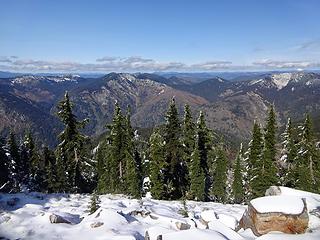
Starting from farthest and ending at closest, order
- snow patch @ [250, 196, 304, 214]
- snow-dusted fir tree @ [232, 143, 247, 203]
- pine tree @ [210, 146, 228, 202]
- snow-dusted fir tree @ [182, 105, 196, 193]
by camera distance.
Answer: snow-dusted fir tree @ [232, 143, 247, 203], pine tree @ [210, 146, 228, 202], snow-dusted fir tree @ [182, 105, 196, 193], snow patch @ [250, 196, 304, 214]

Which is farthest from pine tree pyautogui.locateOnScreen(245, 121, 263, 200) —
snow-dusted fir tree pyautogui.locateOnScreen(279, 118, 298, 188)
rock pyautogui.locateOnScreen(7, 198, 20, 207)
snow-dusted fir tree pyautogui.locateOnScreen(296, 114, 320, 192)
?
rock pyautogui.locateOnScreen(7, 198, 20, 207)

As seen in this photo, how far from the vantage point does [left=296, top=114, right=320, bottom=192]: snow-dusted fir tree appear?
50812 millimetres

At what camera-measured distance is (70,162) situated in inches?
1890

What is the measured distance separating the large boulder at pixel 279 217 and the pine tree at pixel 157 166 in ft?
93.7

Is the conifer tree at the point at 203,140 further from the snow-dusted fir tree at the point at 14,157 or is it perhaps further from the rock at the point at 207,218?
the rock at the point at 207,218

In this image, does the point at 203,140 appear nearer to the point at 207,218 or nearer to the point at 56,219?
the point at 207,218

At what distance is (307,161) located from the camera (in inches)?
2063

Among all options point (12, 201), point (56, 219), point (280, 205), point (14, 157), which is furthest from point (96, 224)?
point (14, 157)

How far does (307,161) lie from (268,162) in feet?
19.5

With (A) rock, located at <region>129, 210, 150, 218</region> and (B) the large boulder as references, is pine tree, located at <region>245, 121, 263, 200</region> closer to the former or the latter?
(A) rock, located at <region>129, 210, 150, 218</region>

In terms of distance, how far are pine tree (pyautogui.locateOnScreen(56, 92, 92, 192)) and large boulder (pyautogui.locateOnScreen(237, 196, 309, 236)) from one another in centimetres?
3147

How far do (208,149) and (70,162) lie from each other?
1855 centimetres

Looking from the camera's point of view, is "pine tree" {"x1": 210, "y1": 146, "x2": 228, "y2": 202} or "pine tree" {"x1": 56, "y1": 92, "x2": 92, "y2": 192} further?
"pine tree" {"x1": 210, "y1": 146, "x2": 228, "y2": 202}

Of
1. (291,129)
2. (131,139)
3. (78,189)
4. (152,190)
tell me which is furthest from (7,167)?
(291,129)
